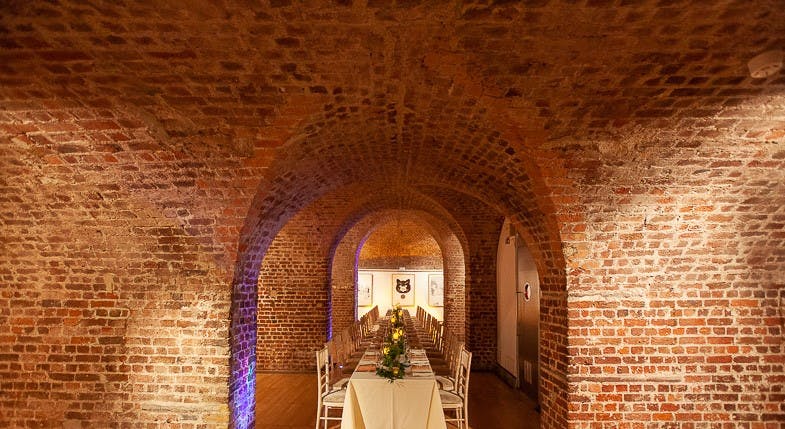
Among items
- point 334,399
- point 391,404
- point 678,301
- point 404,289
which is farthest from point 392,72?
point 404,289

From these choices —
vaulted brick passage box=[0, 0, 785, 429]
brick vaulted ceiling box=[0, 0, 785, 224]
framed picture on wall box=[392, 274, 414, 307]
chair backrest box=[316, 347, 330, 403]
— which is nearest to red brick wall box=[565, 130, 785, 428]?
vaulted brick passage box=[0, 0, 785, 429]

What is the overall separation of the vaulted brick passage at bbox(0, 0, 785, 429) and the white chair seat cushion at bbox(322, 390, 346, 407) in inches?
31.8

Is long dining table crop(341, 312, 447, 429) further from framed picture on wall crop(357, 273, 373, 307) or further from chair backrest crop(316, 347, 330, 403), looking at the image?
framed picture on wall crop(357, 273, 373, 307)

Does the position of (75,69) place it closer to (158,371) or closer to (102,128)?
(102,128)

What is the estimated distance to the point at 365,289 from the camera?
801 inches

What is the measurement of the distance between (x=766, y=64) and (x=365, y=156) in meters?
3.74

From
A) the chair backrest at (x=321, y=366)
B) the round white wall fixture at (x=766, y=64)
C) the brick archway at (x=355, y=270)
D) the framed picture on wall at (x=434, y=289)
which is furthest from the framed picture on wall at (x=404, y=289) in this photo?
the round white wall fixture at (x=766, y=64)

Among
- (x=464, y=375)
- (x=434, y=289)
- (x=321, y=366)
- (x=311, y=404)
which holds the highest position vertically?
(x=434, y=289)

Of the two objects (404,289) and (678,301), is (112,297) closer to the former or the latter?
(678,301)

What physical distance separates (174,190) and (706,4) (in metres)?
4.31

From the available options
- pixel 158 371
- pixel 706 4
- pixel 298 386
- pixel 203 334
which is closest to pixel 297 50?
pixel 706 4

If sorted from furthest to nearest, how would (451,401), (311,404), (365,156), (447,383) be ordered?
(311,404) → (447,383) → (365,156) → (451,401)

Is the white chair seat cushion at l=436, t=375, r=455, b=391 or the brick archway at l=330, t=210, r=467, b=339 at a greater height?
the brick archway at l=330, t=210, r=467, b=339

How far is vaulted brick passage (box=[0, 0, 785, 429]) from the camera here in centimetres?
340
